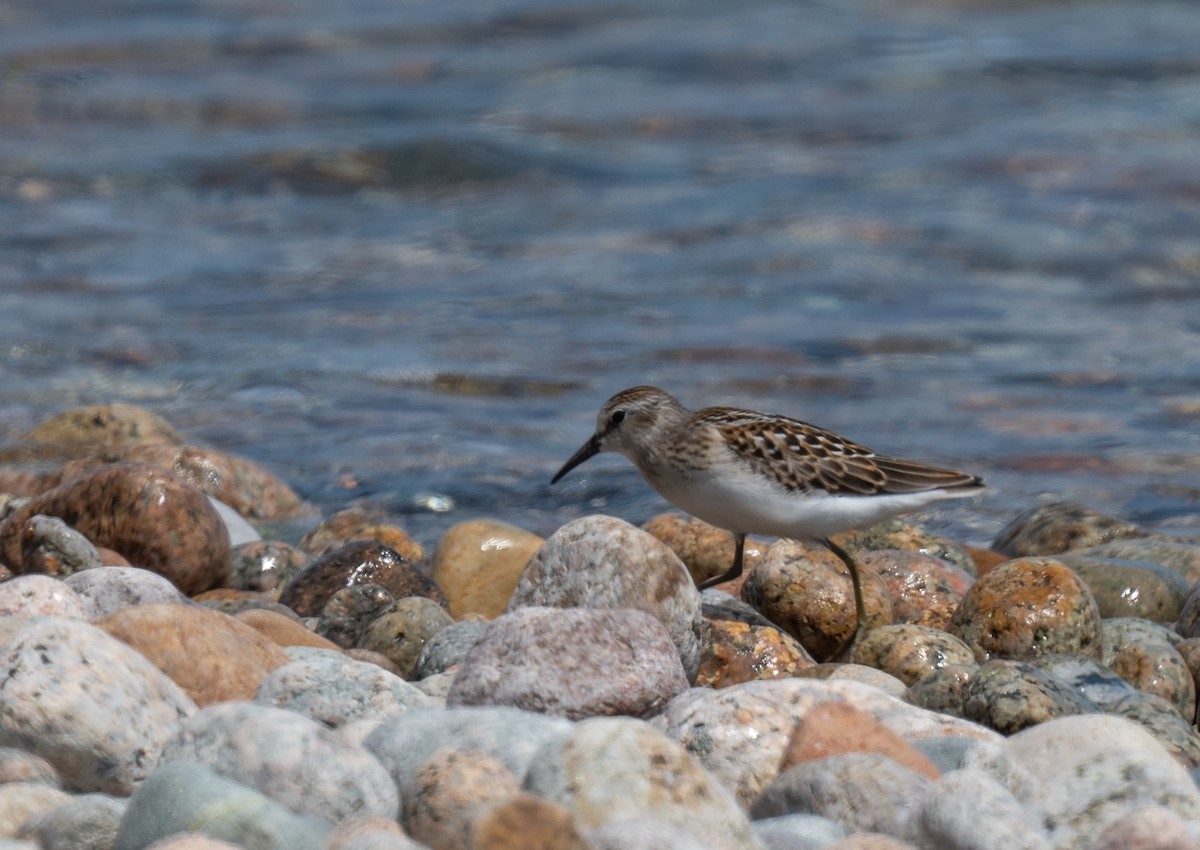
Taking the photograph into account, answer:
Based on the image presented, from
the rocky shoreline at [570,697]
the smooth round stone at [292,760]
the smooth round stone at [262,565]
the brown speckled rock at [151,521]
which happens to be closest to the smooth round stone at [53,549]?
the rocky shoreline at [570,697]

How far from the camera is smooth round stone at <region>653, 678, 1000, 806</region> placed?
14.0 ft

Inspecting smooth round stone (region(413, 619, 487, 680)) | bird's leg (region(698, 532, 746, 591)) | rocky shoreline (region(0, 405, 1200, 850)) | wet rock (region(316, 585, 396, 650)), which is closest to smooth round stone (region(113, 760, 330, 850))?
rocky shoreline (region(0, 405, 1200, 850))

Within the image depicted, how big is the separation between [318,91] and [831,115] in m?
5.30

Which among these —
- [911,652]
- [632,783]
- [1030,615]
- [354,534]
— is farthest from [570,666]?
[354,534]

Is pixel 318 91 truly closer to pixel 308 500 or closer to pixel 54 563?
pixel 308 500

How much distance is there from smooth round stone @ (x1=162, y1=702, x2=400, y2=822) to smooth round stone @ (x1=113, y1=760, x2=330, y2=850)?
15cm

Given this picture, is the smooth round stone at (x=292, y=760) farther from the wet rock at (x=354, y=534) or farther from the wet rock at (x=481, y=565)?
the wet rock at (x=354, y=534)

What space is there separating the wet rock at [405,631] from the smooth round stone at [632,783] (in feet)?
6.71

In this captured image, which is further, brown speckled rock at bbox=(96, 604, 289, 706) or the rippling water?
the rippling water

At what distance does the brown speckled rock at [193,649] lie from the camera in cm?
464

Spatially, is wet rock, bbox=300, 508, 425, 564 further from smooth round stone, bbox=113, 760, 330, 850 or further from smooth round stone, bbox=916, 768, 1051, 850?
smooth round stone, bbox=916, 768, 1051, 850

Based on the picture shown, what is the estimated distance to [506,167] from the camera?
1612 centimetres

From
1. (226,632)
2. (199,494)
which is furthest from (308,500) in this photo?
(226,632)

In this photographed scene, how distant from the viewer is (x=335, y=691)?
4.50 m
